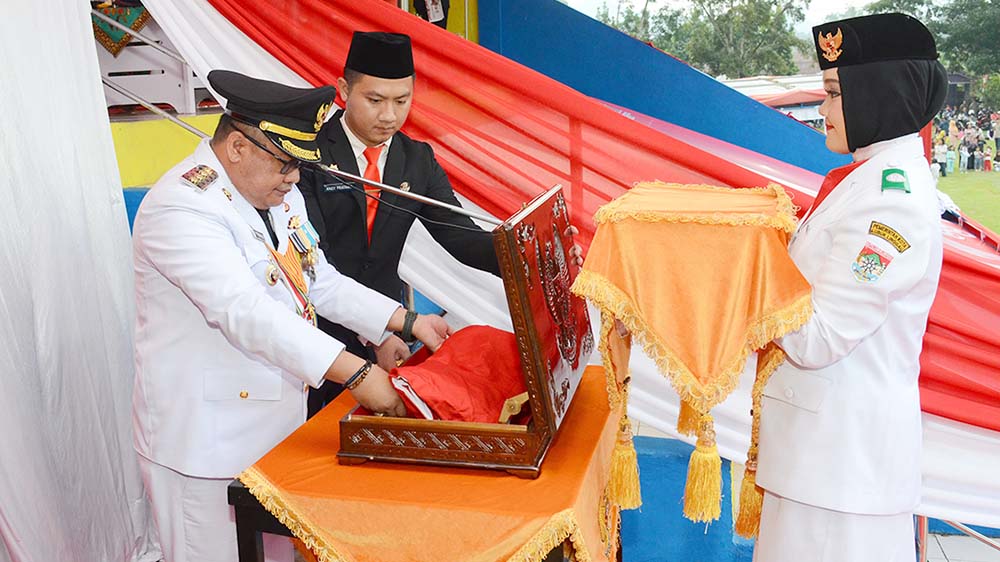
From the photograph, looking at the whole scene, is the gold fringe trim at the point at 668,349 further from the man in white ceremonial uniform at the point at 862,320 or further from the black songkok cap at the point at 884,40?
the black songkok cap at the point at 884,40

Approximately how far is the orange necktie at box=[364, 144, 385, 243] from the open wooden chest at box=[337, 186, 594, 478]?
2.50 ft

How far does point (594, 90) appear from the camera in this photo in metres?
6.30

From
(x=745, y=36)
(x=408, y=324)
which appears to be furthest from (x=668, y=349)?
(x=745, y=36)

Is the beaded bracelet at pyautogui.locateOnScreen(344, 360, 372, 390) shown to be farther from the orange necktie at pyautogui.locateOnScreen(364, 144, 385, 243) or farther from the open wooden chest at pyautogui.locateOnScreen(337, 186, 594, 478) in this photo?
the orange necktie at pyautogui.locateOnScreen(364, 144, 385, 243)

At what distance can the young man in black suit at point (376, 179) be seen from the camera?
231cm

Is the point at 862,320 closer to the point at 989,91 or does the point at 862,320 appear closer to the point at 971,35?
the point at 989,91

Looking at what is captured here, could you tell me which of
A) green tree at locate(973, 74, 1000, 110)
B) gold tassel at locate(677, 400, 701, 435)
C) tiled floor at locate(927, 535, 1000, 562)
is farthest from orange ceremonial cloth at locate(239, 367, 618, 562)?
green tree at locate(973, 74, 1000, 110)

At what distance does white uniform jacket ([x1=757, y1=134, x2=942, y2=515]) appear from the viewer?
1.57m

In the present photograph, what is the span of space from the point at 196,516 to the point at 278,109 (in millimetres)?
839

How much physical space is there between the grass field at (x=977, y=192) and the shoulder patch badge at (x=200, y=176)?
135 inches

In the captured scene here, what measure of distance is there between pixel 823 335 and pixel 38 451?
189 cm

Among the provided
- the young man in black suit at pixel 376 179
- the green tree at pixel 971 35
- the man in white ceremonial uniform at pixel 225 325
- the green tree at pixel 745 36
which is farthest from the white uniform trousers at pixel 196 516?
the green tree at pixel 745 36

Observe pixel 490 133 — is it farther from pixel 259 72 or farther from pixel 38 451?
pixel 38 451

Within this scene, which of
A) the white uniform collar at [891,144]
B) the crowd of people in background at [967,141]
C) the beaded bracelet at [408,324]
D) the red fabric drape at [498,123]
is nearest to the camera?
the white uniform collar at [891,144]
